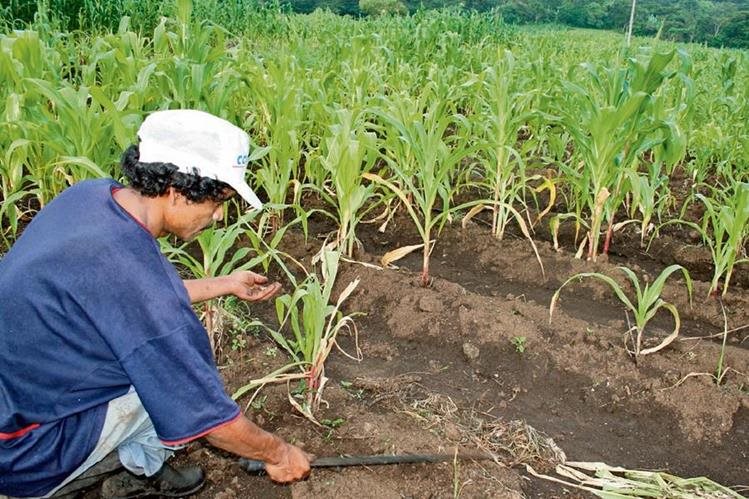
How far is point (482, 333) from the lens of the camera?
3.00 metres

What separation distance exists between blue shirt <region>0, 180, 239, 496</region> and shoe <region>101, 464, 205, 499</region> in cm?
34

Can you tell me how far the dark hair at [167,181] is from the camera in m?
1.64

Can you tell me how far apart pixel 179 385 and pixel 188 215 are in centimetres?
46

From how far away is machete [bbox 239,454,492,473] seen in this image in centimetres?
208

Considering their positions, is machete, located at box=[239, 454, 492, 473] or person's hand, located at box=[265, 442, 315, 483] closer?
person's hand, located at box=[265, 442, 315, 483]

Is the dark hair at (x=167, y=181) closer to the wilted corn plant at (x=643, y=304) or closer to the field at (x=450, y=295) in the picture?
the field at (x=450, y=295)

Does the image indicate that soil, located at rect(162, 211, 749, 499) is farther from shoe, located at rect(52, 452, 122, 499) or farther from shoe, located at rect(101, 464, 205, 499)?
shoe, located at rect(52, 452, 122, 499)

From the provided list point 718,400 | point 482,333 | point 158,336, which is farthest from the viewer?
point 482,333

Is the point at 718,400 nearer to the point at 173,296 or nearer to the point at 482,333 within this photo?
the point at 482,333

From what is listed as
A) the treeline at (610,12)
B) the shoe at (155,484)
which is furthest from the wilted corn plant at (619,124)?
the treeline at (610,12)

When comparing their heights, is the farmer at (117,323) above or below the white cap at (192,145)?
below

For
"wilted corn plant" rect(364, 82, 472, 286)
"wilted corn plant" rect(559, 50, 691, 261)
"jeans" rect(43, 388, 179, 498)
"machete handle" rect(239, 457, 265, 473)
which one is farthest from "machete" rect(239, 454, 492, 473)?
"wilted corn plant" rect(559, 50, 691, 261)

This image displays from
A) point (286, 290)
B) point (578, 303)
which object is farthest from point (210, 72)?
point (578, 303)

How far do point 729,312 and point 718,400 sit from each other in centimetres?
90
